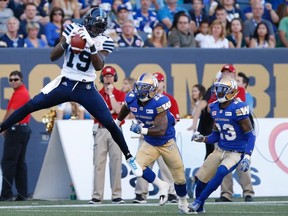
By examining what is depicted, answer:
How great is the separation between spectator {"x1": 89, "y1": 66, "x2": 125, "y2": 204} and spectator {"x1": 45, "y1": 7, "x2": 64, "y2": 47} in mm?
2523

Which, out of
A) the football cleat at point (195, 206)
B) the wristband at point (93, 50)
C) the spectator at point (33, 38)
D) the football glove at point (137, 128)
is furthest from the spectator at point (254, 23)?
the wristband at point (93, 50)

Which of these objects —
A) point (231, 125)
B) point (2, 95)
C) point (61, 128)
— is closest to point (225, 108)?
point (231, 125)

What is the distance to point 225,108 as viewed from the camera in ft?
40.2

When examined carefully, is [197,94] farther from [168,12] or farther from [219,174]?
[219,174]

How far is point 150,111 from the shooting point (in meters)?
12.4

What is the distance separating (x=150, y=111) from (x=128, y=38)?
15.3 feet

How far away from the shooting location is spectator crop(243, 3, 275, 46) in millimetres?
17891

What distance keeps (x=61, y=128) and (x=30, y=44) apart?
1.81 metres

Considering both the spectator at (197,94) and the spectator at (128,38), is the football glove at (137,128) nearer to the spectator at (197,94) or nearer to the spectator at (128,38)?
the spectator at (197,94)

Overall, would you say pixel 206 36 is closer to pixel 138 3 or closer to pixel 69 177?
pixel 138 3

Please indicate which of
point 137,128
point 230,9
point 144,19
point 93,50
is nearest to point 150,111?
point 137,128

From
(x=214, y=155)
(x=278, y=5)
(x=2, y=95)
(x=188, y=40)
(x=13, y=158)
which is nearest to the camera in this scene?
(x=214, y=155)

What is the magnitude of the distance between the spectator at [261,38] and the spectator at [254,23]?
125 millimetres

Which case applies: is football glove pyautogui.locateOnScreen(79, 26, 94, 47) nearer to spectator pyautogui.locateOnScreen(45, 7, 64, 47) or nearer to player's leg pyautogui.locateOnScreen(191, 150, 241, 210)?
player's leg pyautogui.locateOnScreen(191, 150, 241, 210)
